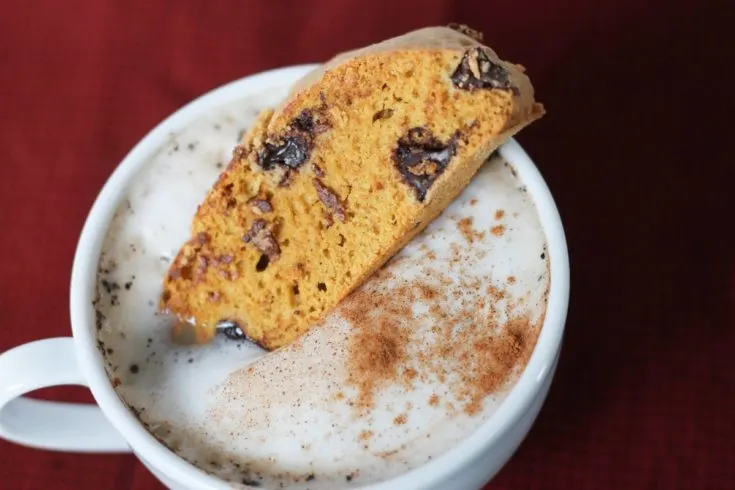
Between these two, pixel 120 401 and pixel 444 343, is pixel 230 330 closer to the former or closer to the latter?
pixel 120 401

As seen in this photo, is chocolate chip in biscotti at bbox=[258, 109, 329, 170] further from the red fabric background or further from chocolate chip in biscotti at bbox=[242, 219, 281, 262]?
the red fabric background

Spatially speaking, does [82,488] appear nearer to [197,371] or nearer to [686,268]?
[197,371]

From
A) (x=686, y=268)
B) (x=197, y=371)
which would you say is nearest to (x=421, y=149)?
(x=197, y=371)

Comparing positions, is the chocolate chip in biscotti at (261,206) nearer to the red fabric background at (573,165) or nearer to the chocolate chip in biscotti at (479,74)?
the chocolate chip in biscotti at (479,74)

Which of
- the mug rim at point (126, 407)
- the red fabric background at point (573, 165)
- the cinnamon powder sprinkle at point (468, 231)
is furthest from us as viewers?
the red fabric background at point (573, 165)

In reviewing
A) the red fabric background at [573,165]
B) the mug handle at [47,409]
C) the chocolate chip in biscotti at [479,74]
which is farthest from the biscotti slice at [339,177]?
the red fabric background at [573,165]

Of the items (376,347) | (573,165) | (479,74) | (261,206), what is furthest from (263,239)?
(573,165)
